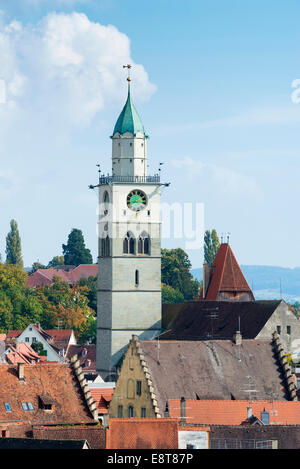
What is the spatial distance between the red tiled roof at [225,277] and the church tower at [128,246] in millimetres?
5417

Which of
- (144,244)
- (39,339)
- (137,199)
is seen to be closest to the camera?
(144,244)

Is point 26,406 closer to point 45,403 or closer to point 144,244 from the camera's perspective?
point 45,403

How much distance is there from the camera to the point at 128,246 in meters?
115

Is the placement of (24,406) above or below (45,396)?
below

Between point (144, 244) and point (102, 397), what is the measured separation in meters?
26.3

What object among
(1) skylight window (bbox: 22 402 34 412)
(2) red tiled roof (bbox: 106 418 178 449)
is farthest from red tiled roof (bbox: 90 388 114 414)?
(2) red tiled roof (bbox: 106 418 178 449)

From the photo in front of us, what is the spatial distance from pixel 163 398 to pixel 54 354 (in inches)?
2479

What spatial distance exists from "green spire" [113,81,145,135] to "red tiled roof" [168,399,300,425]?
36997 mm

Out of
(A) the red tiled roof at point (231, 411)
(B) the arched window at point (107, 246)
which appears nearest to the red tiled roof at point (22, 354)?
(B) the arched window at point (107, 246)

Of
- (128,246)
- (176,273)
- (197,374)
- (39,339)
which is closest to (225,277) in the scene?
(128,246)

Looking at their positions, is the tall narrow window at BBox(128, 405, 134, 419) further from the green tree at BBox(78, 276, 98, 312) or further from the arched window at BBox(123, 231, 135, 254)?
the green tree at BBox(78, 276, 98, 312)

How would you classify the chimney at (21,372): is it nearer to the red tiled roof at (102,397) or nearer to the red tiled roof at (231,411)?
→ the red tiled roof at (102,397)

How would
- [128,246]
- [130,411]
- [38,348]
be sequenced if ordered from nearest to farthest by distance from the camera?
1. [130,411]
2. [128,246]
3. [38,348]
